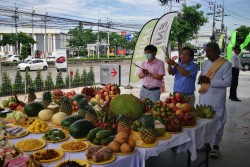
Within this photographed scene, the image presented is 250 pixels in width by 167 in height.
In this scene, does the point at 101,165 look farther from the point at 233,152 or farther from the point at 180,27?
the point at 180,27

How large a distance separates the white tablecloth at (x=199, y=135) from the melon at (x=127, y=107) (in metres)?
0.58

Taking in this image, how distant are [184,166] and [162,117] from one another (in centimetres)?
133

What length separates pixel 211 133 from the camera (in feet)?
11.3

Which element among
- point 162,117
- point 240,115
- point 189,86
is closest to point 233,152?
point 189,86

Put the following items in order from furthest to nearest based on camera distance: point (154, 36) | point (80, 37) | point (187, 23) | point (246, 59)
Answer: point (80, 37), point (187, 23), point (246, 59), point (154, 36)

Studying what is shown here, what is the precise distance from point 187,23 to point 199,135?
28.1m

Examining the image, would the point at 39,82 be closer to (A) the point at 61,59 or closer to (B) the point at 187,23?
(A) the point at 61,59

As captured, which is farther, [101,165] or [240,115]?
[240,115]

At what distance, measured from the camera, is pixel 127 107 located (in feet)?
10.1

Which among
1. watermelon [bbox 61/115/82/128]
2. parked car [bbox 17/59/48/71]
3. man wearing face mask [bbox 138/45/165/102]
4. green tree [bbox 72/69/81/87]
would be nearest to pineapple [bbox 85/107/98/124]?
watermelon [bbox 61/115/82/128]

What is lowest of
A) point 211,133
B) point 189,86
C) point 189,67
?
point 211,133

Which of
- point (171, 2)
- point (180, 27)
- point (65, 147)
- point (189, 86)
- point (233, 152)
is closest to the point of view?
point (65, 147)

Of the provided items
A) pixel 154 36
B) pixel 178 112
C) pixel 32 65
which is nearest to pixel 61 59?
pixel 32 65

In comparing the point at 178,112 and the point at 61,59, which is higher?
the point at 61,59
